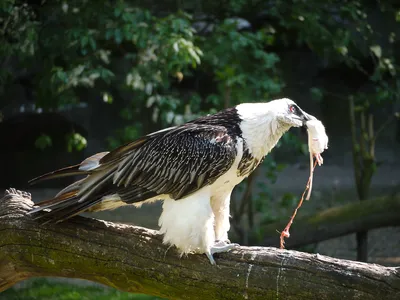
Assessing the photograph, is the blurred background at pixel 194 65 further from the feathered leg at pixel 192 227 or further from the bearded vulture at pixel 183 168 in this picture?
the feathered leg at pixel 192 227

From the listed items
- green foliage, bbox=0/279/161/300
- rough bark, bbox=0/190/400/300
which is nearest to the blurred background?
green foliage, bbox=0/279/161/300

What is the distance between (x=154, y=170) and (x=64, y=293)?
3.25 m

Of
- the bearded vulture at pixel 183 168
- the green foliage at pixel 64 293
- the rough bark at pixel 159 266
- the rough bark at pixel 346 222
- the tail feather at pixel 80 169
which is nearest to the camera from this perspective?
the rough bark at pixel 159 266

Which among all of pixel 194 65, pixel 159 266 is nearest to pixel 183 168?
pixel 159 266

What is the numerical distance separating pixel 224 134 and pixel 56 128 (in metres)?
8.12

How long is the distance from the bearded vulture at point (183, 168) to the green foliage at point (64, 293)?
2.71m

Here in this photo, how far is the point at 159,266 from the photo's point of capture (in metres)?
3.89

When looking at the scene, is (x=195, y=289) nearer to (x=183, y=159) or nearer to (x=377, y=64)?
(x=183, y=159)

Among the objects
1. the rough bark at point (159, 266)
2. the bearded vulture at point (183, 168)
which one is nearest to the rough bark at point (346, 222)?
the bearded vulture at point (183, 168)

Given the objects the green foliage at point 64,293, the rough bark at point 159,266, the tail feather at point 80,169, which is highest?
the tail feather at point 80,169

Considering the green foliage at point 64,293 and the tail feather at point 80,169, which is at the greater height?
the tail feather at point 80,169

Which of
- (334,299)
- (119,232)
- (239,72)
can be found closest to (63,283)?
(239,72)

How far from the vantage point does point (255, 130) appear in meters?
4.15

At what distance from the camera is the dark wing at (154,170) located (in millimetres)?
4051
